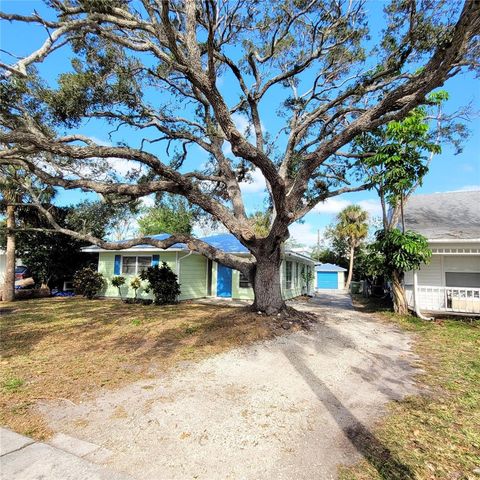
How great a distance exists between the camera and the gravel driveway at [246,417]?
2920mm

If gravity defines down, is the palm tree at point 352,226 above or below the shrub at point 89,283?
above

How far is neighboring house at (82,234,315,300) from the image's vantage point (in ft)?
52.1

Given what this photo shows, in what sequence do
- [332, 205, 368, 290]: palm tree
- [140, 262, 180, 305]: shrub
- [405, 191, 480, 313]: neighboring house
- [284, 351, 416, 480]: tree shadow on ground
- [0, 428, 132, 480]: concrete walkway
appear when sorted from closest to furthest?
[0, 428, 132, 480]: concrete walkway, [284, 351, 416, 480]: tree shadow on ground, [405, 191, 480, 313]: neighboring house, [140, 262, 180, 305]: shrub, [332, 205, 368, 290]: palm tree

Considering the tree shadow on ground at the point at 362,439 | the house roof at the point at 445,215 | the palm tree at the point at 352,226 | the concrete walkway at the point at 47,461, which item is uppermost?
the palm tree at the point at 352,226

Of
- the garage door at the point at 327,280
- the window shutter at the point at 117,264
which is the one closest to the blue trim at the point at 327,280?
the garage door at the point at 327,280

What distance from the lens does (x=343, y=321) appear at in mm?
10203

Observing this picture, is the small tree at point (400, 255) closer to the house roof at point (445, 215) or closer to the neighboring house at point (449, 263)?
the neighboring house at point (449, 263)

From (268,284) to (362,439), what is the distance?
5861mm

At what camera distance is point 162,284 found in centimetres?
1422

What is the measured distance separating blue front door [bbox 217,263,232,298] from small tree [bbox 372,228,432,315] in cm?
764

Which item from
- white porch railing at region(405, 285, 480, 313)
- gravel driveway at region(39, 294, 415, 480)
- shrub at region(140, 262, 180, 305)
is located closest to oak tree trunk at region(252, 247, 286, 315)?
gravel driveway at region(39, 294, 415, 480)

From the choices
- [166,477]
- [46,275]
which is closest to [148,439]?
[166,477]

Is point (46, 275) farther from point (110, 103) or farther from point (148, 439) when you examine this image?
point (148, 439)

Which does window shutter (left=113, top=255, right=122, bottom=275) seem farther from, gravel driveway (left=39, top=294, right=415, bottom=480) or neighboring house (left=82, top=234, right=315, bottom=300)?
gravel driveway (left=39, top=294, right=415, bottom=480)
